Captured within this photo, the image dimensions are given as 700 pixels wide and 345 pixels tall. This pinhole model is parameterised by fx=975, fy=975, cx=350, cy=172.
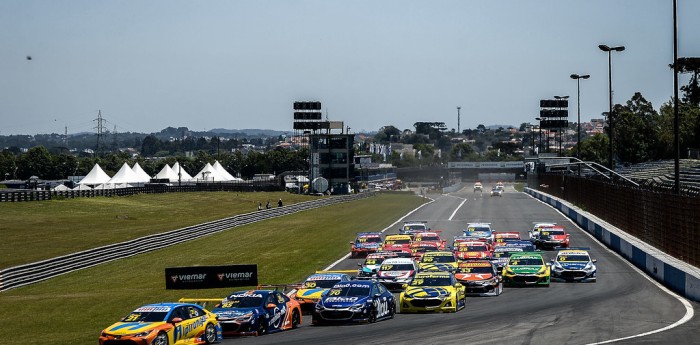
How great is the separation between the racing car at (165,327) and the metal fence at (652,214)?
18.5 m

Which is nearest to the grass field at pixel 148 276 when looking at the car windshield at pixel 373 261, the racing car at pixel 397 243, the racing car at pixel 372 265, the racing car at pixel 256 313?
the racing car at pixel 397 243

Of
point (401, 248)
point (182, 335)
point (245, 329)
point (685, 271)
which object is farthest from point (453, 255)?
point (182, 335)

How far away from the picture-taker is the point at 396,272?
36.5 m

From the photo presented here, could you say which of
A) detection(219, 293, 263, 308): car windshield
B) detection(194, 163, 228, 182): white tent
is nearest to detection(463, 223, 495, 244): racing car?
detection(219, 293, 263, 308): car windshield

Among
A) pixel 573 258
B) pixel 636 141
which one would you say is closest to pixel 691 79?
pixel 636 141

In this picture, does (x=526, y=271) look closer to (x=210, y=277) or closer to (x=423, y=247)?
(x=423, y=247)

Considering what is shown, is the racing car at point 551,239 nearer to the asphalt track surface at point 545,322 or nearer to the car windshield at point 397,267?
the asphalt track surface at point 545,322

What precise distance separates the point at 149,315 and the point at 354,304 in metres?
6.49

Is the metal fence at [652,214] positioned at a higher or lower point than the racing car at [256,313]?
higher

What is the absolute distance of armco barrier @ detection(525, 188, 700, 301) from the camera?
105 ft

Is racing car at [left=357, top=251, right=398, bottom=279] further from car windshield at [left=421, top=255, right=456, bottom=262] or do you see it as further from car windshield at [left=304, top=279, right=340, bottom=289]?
car windshield at [left=304, top=279, right=340, bottom=289]

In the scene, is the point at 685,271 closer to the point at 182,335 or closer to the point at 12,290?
the point at 182,335

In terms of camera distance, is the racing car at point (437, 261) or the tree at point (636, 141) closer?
the racing car at point (437, 261)

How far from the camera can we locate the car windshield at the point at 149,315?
22891 millimetres
